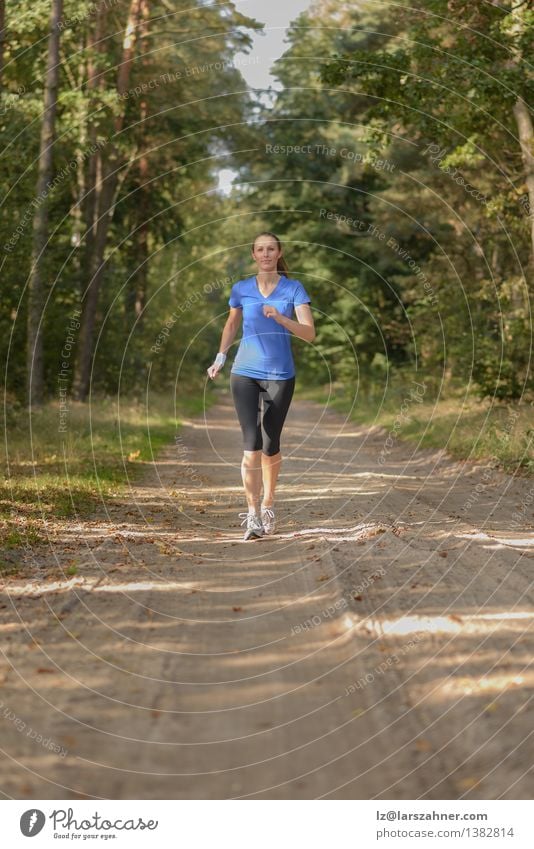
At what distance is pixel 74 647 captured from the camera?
6.17 meters

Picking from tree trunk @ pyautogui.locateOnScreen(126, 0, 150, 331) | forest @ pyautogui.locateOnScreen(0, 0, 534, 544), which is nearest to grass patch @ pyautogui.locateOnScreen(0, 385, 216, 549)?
forest @ pyautogui.locateOnScreen(0, 0, 534, 544)

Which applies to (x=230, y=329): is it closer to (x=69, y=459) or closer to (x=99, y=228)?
(x=69, y=459)

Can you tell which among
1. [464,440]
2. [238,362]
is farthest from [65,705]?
[464,440]

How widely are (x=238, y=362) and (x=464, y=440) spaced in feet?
31.3

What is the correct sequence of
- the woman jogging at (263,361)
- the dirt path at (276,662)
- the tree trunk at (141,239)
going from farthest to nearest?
the tree trunk at (141,239)
the woman jogging at (263,361)
the dirt path at (276,662)

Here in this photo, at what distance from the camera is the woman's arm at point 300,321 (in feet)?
30.3

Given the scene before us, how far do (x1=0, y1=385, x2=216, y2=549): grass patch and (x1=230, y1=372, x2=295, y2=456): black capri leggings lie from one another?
2.05m

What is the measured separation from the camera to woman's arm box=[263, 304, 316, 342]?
9.24 metres

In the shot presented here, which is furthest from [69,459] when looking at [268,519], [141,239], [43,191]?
[141,239]

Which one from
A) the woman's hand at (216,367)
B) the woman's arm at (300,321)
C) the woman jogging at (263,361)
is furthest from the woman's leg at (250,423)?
the woman's arm at (300,321)

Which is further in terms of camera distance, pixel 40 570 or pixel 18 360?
pixel 18 360

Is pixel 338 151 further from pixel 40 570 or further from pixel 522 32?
pixel 40 570

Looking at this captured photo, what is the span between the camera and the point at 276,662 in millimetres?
5922

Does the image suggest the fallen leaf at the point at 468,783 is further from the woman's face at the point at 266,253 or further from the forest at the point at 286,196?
the forest at the point at 286,196
